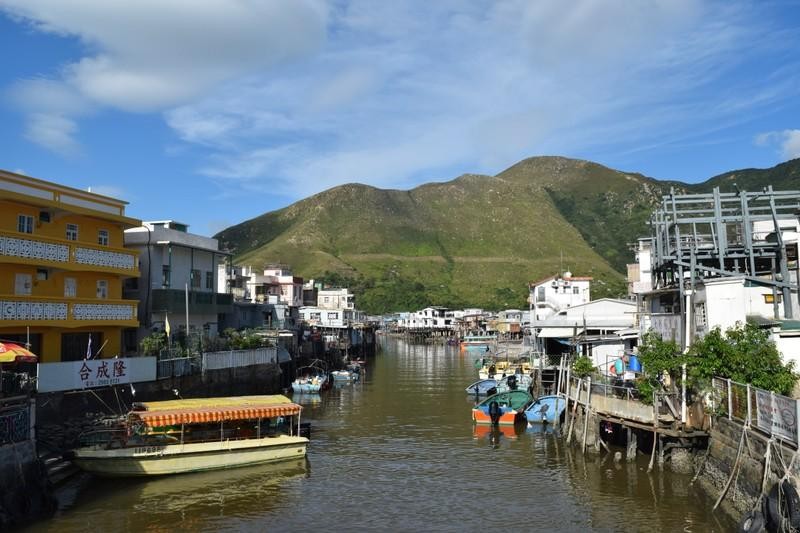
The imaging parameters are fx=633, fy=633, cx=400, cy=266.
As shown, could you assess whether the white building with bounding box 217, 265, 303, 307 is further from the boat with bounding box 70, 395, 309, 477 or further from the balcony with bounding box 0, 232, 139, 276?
the boat with bounding box 70, 395, 309, 477

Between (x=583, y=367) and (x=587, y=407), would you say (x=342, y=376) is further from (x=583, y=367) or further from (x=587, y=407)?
(x=587, y=407)

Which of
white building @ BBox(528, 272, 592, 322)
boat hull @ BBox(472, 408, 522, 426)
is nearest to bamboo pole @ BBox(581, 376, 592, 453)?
boat hull @ BBox(472, 408, 522, 426)

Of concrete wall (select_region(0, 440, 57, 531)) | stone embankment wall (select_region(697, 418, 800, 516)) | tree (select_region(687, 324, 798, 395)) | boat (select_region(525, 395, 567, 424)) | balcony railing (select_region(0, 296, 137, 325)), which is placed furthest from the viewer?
boat (select_region(525, 395, 567, 424))

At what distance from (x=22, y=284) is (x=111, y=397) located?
7.52 metres

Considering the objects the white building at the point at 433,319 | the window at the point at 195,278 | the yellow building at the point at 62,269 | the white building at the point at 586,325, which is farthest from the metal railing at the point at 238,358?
the white building at the point at 433,319

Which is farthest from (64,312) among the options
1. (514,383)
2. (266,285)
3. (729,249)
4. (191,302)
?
(266,285)

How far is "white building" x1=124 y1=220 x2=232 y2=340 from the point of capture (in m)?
44.6

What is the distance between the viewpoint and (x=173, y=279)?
4688 centimetres

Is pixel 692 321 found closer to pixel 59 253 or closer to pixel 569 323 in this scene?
pixel 569 323

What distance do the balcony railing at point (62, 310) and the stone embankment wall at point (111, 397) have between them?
4464 millimetres

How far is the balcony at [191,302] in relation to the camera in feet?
146

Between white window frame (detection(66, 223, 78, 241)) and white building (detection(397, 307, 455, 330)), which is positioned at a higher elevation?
white window frame (detection(66, 223, 78, 241))

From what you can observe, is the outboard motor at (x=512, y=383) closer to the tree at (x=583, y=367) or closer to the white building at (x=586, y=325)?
the white building at (x=586, y=325)

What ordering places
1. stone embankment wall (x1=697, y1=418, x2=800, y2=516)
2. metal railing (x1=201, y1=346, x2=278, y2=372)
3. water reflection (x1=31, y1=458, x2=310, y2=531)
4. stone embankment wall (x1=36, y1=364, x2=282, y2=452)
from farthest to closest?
1. metal railing (x1=201, y1=346, x2=278, y2=372)
2. stone embankment wall (x1=36, y1=364, x2=282, y2=452)
3. water reflection (x1=31, y1=458, x2=310, y2=531)
4. stone embankment wall (x1=697, y1=418, x2=800, y2=516)
